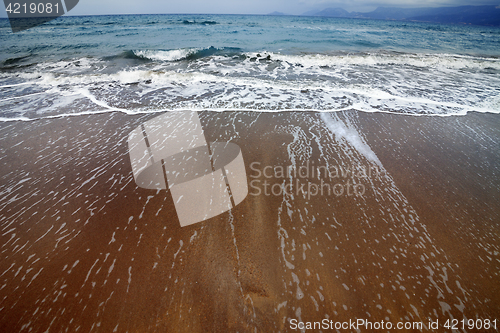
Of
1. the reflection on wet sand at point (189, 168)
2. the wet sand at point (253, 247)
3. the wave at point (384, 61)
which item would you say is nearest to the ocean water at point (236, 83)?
the wave at point (384, 61)

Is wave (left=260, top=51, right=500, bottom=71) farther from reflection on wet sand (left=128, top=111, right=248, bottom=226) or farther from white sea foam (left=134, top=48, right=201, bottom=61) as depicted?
reflection on wet sand (left=128, top=111, right=248, bottom=226)

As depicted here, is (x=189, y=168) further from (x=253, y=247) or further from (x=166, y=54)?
(x=166, y=54)

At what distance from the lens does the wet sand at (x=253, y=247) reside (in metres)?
1.81

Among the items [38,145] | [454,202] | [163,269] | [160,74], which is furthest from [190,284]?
[160,74]

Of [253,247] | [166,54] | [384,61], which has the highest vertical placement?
[166,54]

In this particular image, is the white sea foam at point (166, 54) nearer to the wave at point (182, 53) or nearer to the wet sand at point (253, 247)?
the wave at point (182, 53)

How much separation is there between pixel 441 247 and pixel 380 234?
63cm

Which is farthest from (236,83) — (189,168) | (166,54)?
(166,54)

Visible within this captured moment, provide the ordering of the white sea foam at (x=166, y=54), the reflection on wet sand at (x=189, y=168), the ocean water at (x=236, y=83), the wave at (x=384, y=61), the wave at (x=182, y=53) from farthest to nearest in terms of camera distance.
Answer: the white sea foam at (x=166, y=54)
the wave at (x=182, y=53)
the wave at (x=384, y=61)
the ocean water at (x=236, y=83)
the reflection on wet sand at (x=189, y=168)

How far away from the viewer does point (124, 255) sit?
2.21m

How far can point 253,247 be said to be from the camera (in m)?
2.31

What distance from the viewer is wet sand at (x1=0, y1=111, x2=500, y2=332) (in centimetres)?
181

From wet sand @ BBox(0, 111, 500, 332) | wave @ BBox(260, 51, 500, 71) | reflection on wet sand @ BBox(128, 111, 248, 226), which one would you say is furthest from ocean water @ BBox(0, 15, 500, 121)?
wet sand @ BBox(0, 111, 500, 332)

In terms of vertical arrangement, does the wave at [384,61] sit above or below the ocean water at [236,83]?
above
